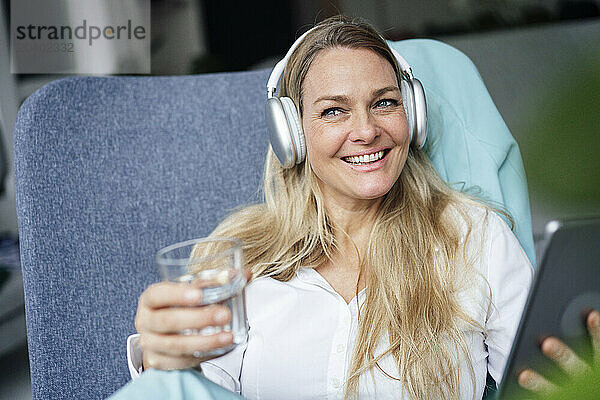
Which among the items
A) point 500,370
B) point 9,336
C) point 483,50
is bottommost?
point 9,336

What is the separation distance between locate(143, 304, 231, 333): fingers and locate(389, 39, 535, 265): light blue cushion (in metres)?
0.73

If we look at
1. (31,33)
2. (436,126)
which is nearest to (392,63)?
(436,126)

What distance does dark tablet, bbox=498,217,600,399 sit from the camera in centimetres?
41

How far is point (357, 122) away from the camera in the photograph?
1099 millimetres

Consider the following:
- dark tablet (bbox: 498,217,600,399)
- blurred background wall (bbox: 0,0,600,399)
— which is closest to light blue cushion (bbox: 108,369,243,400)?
dark tablet (bbox: 498,217,600,399)

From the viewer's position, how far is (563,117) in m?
0.19

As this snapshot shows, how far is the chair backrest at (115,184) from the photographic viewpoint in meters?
1.19

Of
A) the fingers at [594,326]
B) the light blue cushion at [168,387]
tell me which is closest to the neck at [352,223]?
the light blue cushion at [168,387]

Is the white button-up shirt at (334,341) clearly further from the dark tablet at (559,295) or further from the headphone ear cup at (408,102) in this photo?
the dark tablet at (559,295)

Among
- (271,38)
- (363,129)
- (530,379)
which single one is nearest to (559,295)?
(530,379)

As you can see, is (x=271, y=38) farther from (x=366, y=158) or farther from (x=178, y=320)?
(x=178, y=320)

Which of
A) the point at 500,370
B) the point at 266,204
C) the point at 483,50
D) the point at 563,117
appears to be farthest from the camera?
the point at 483,50

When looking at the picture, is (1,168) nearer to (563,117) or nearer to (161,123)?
(161,123)

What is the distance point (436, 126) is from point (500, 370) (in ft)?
1.62
